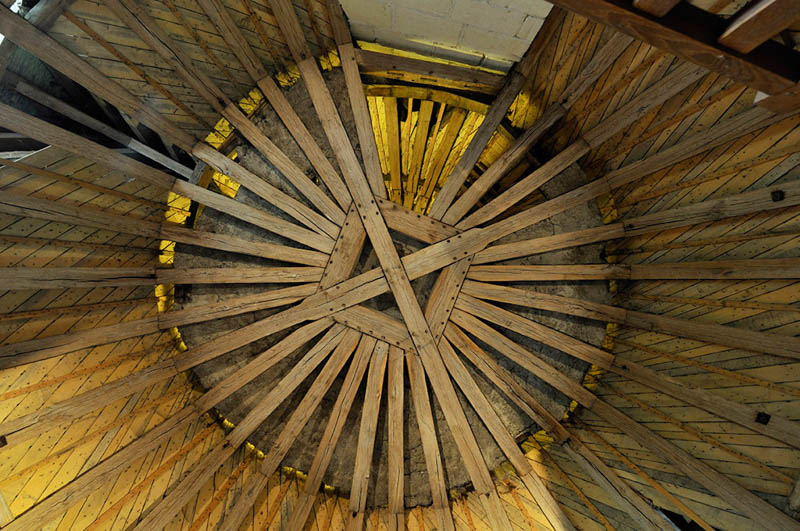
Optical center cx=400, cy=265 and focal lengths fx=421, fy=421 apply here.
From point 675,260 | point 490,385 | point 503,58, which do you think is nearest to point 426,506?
point 490,385

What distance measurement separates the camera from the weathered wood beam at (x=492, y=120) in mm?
3533

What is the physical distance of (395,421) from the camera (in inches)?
153

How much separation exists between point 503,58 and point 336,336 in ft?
9.33

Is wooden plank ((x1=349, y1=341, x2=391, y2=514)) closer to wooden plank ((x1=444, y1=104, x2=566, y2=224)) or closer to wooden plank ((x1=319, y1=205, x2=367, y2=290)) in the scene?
wooden plank ((x1=319, y1=205, x2=367, y2=290))

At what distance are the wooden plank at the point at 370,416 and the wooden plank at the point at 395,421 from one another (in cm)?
8

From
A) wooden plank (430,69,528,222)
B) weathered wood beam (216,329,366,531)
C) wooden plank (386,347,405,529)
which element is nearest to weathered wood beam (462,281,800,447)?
wooden plank (430,69,528,222)

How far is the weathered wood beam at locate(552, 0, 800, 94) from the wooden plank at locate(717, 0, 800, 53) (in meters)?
0.04

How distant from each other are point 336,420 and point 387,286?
134 cm

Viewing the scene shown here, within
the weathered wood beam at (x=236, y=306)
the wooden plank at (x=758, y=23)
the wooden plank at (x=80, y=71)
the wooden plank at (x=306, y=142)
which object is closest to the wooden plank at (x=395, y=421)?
the weathered wood beam at (x=236, y=306)

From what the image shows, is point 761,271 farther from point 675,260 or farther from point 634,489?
point 634,489

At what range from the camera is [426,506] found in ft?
13.6

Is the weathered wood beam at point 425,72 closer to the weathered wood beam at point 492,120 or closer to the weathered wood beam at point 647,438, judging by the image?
the weathered wood beam at point 492,120

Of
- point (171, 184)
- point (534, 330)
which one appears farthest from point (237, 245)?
point (534, 330)

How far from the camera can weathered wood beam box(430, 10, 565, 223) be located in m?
3.53
